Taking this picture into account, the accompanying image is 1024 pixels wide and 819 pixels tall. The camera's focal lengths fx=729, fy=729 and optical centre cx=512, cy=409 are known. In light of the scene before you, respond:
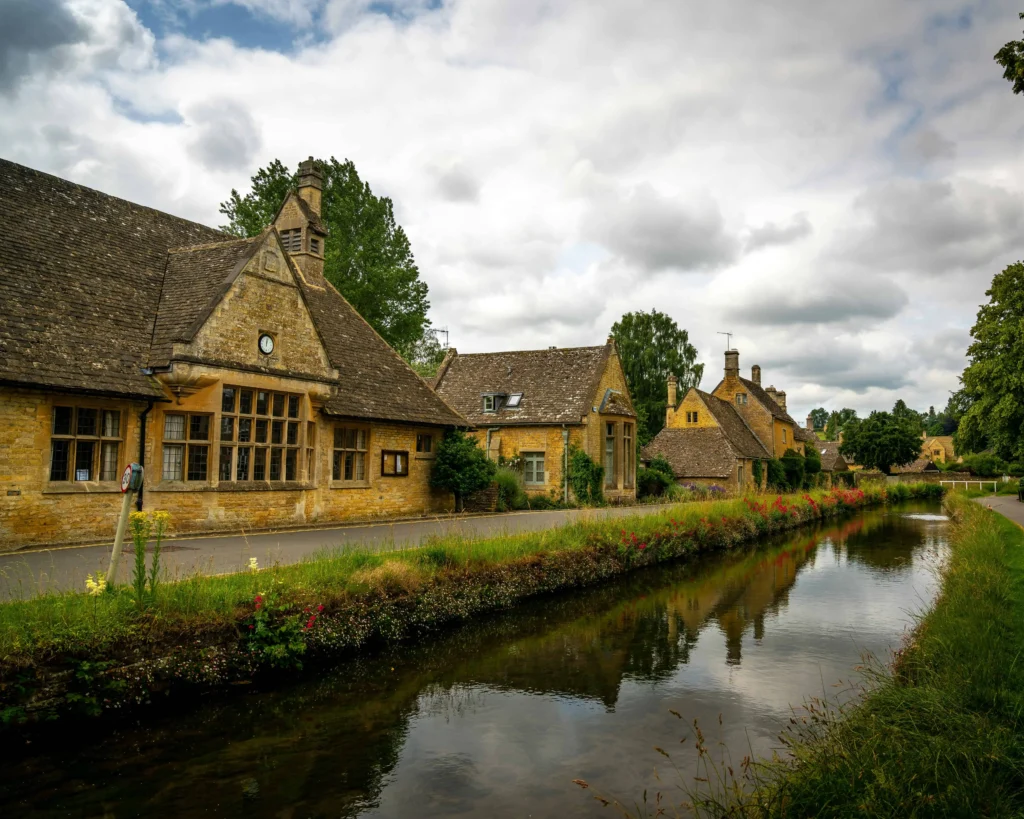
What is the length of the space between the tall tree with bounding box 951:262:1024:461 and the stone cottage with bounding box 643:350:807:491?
12.9 metres

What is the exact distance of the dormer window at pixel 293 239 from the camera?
84.8 ft

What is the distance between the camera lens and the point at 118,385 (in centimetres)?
1540

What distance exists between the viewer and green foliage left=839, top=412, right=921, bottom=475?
241ft

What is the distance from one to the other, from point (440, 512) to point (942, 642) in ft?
60.0

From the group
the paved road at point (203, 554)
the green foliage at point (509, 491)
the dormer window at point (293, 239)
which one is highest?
the dormer window at point (293, 239)

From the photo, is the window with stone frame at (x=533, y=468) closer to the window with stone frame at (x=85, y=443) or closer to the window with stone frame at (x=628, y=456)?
the window with stone frame at (x=628, y=456)

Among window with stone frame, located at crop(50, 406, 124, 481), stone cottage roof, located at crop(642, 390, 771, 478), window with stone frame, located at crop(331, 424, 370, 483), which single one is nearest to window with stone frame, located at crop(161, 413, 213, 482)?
window with stone frame, located at crop(50, 406, 124, 481)

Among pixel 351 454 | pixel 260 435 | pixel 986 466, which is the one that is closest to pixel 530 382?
pixel 351 454

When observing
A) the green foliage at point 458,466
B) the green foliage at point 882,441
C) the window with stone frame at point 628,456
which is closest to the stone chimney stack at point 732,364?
the green foliage at point 882,441

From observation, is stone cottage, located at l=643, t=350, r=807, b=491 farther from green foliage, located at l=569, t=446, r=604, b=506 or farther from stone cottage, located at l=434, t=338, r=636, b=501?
green foliage, located at l=569, t=446, r=604, b=506

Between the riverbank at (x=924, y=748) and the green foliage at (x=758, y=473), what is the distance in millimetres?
41664

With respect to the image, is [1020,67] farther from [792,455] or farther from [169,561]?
[792,455]

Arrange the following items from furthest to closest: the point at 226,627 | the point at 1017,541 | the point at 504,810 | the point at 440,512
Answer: the point at 440,512, the point at 1017,541, the point at 226,627, the point at 504,810

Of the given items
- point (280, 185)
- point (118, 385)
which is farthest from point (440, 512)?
point (280, 185)
